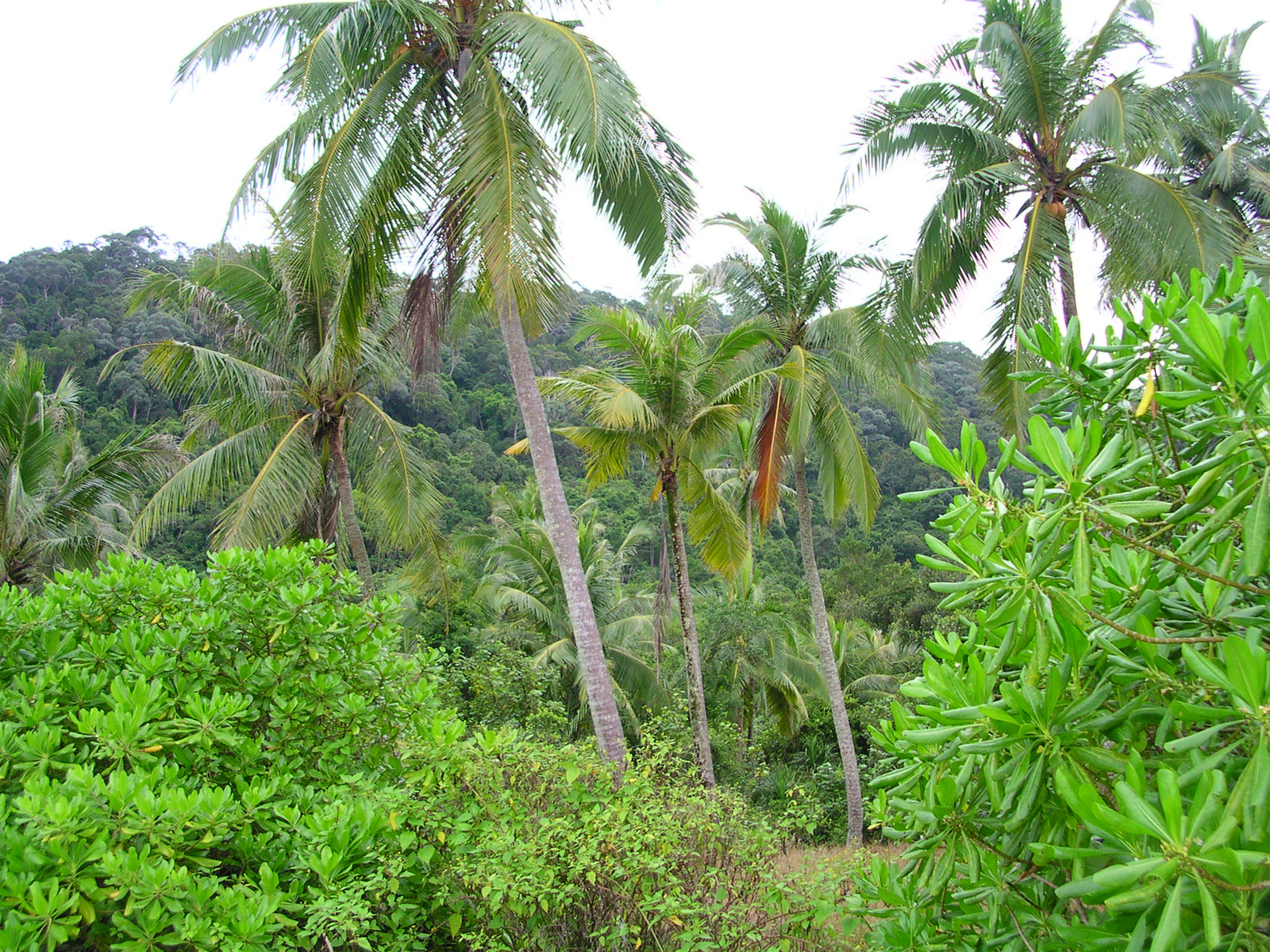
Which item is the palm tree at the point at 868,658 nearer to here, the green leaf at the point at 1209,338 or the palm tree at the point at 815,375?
the palm tree at the point at 815,375

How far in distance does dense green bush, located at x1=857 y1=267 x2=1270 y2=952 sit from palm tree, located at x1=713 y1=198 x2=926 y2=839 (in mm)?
9317

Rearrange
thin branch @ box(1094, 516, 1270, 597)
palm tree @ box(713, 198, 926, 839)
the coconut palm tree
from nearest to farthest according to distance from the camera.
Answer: thin branch @ box(1094, 516, 1270, 597) < palm tree @ box(713, 198, 926, 839) < the coconut palm tree

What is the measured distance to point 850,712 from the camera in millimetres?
18375

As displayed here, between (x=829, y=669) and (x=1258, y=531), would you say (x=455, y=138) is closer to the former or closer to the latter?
(x=1258, y=531)

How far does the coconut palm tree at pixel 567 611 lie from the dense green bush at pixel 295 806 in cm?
1218

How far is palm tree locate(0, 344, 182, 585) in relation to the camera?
1053 cm

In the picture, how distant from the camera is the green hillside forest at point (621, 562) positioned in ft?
5.38

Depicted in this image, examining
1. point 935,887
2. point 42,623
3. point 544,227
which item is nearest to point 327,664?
point 42,623

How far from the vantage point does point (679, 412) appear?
Result: 11.5 m

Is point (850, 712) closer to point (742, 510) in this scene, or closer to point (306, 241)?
point (742, 510)

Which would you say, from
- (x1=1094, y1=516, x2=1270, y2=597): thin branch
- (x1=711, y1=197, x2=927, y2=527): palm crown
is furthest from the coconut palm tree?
(x1=1094, y1=516, x2=1270, y2=597): thin branch

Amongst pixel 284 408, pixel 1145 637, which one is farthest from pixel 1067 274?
pixel 284 408

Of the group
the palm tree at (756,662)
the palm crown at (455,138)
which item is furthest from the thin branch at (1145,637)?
the palm tree at (756,662)

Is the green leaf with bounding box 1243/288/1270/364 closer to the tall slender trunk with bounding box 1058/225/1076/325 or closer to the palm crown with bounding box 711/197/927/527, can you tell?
the tall slender trunk with bounding box 1058/225/1076/325
